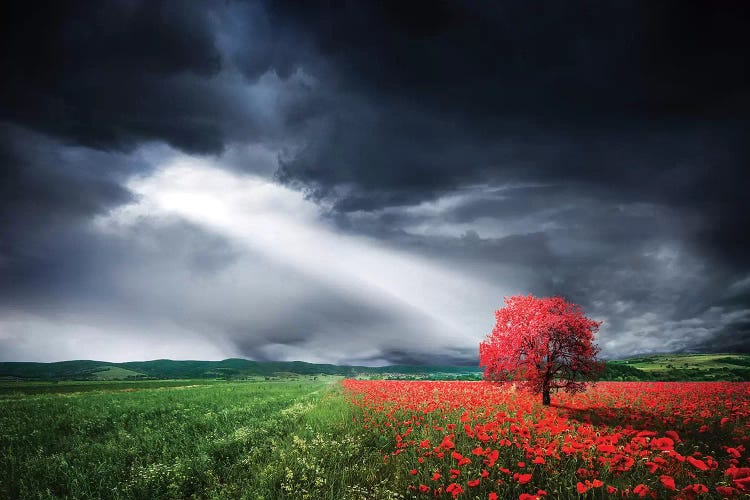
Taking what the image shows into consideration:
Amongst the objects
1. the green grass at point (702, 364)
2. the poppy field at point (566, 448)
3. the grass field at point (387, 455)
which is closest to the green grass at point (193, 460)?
the grass field at point (387, 455)

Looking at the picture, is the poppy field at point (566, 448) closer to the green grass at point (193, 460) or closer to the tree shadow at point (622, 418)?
the tree shadow at point (622, 418)

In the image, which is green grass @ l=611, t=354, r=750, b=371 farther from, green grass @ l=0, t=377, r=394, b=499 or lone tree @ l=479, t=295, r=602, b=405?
green grass @ l=0, t=377, r=394, b=499

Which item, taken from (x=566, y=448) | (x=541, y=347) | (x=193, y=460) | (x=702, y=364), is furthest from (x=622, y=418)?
(x=702, y=364)

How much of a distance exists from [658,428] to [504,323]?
6.69 meters

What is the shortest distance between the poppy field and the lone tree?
1.26 meters

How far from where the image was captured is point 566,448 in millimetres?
6348

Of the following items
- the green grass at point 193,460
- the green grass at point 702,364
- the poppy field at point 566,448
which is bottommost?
the green grass at point 702,364

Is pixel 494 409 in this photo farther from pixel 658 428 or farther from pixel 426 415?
pixel 658 428

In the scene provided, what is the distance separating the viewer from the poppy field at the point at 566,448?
5.67 meters

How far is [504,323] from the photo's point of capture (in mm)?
17094

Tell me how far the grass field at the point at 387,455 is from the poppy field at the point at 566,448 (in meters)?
0.04

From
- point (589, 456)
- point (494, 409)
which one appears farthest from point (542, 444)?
point (494, 409)

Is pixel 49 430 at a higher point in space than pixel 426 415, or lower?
lower

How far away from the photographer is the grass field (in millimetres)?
6117
